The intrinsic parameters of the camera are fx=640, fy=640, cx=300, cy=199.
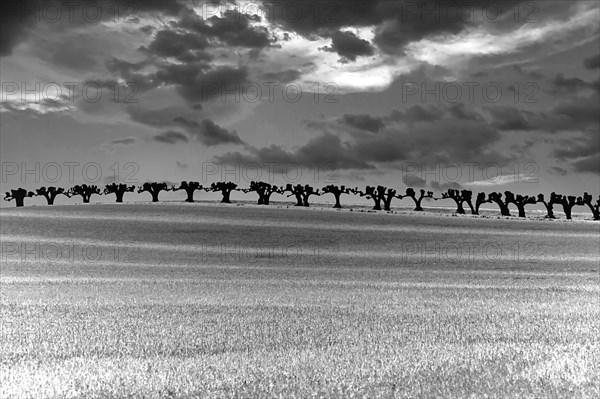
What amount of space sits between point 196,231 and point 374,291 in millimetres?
36942

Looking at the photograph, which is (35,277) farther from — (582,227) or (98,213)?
(582,227)

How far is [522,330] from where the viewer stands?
47.8 feet

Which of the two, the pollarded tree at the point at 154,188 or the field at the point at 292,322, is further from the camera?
the pollarded tree at the point at 154,188

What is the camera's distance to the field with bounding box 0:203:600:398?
30.3ft

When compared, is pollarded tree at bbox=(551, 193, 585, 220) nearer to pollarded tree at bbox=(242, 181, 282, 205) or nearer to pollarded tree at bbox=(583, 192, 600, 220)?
pollarded tree at bbox=(583, 192, 600, 220)

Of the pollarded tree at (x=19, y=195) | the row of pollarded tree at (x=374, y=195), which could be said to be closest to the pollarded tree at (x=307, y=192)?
the row of pollarded tree at (x=374, y=195)

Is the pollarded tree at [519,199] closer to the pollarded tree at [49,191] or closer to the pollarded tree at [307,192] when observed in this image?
the pollarded tree at [307,192]

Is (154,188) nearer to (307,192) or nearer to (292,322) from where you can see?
(307,192)

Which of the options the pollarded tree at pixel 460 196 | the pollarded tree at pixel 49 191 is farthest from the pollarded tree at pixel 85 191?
the pollarded tree at pixel 460 196

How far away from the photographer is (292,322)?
51.7 ft

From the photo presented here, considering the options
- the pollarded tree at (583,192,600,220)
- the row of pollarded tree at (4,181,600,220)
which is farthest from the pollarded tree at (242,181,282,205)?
the pollarded tree at (583,192,600,220)

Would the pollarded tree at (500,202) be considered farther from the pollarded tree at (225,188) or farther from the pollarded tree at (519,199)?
the pollarded tree at (225,188)

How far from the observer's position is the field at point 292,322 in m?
9.23

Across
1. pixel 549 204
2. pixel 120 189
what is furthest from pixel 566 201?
pixel 120 189
